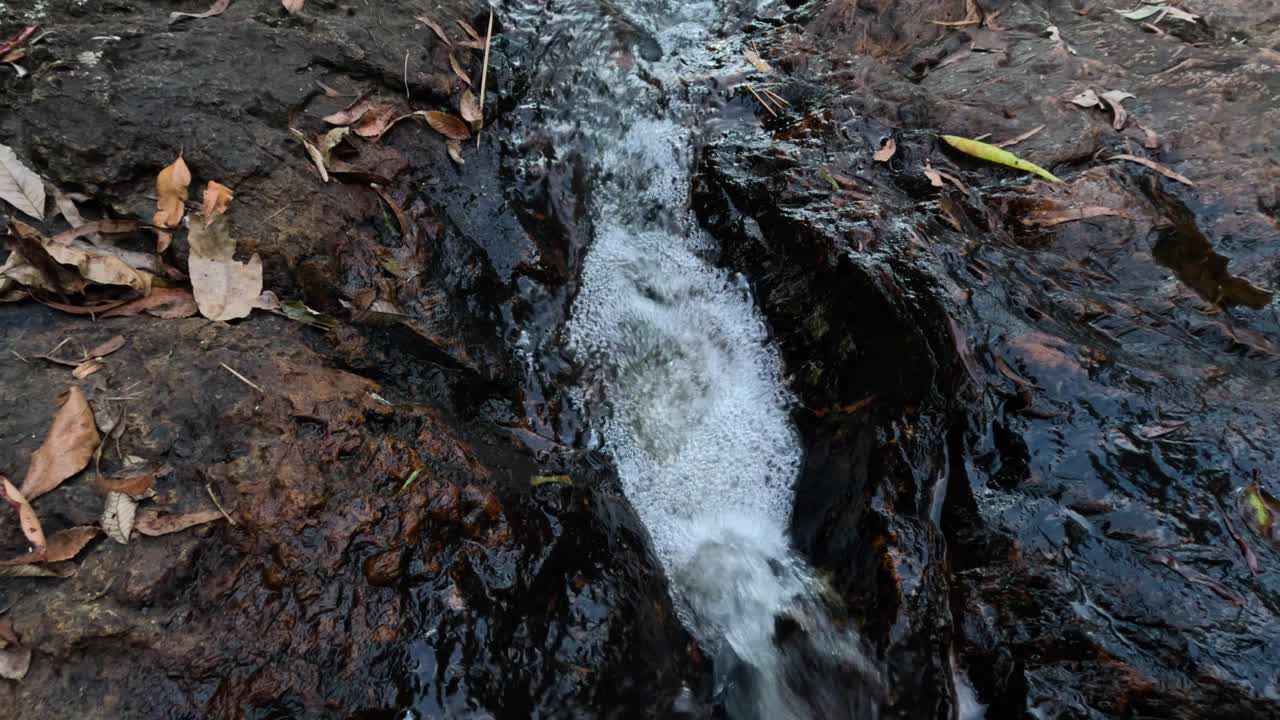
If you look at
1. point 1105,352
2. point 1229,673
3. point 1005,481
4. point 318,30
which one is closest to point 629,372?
point 1005,481

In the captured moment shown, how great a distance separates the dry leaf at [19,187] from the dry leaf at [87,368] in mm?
594

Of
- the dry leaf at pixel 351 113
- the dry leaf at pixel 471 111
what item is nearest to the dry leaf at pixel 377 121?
the dry leaf at pixel 351 113

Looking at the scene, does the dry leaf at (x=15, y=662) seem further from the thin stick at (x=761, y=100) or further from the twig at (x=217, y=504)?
the thin stick at (x=761, y=100)

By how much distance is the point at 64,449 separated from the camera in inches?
70.2

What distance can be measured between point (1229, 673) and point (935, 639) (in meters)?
0.74

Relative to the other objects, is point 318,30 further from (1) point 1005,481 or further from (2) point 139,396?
(1) point 1005,481

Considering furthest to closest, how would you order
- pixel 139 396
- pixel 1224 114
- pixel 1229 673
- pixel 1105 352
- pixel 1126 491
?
1. pixel 1224 114
2. pixel 1105 352
3. pixel 1126 491
4. pixel 139 396
5. pixel 1229 673

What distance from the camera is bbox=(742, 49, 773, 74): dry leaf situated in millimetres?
4047

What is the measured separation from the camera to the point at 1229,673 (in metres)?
1.78

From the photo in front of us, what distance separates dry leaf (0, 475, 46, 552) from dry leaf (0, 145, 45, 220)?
3.16ft

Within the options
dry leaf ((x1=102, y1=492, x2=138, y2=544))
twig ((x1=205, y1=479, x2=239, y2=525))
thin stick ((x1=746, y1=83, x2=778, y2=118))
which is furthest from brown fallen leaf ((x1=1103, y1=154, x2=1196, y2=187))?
dry leaf ((x1=102, y1=492, x2=138, y2=544))

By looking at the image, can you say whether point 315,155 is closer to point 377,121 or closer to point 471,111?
point 377,121

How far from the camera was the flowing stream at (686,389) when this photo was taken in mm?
2633

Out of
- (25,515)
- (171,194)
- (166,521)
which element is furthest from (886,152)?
(25,515)
